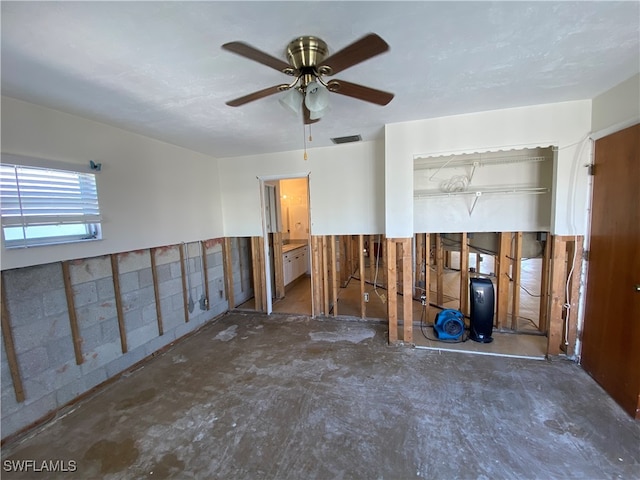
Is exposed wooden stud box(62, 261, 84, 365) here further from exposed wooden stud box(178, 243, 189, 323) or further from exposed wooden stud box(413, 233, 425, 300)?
exposed wooden stud box(413, 233, 425, 300)

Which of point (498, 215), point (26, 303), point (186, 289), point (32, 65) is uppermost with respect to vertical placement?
point (32, 65)

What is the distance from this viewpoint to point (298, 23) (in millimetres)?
1341

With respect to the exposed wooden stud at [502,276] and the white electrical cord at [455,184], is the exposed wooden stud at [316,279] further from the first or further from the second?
the exposed wooden stud at [502,276]

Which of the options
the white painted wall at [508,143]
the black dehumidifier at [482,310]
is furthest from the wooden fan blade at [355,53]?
the black dehumidifier at [482,310]

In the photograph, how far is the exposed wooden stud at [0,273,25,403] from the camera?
77.6 inches

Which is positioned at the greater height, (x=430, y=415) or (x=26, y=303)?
(x=26, y=303)

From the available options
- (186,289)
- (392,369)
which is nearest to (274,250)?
(186,289)

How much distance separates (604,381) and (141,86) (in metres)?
4.43

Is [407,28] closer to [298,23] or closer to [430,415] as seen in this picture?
[298,23]

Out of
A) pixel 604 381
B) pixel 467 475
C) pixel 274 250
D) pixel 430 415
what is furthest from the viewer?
pixel 274 250

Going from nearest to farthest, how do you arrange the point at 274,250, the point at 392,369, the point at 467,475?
the point at 467,475, the point at 392,369, the point at 274,250

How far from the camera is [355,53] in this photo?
4.28 ft

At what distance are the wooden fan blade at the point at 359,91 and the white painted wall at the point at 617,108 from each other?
195 centimetres

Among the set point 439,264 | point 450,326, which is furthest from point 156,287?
point 439,264
